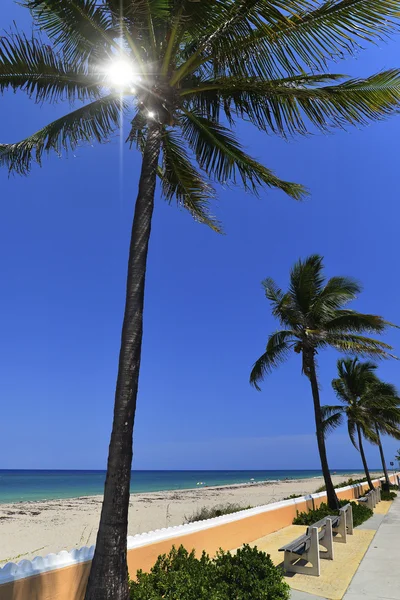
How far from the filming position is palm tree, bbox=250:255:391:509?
43.2 ft

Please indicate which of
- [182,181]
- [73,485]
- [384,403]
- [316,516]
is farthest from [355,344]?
[73,485]

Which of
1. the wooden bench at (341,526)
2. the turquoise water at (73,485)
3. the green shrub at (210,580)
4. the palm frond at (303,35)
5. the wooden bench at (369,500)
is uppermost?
the palm frond at (303,35)

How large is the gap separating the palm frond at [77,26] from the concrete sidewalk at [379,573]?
312 inches

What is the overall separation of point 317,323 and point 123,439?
36.6 ft

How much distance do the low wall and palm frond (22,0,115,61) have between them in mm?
5944

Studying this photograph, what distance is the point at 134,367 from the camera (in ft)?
13.7

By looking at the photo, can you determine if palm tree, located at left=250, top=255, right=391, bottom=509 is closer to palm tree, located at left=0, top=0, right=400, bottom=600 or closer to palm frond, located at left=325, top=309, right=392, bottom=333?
palm frond, located at left=325, top=309, right=392, bottom=333

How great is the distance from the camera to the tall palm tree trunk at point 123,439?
363 centimetres

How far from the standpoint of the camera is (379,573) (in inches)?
266

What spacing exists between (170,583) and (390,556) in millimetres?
5615

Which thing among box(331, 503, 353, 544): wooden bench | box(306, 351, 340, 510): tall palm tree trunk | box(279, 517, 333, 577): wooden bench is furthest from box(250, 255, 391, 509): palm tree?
box(279, 517, 333, 577): wooden bench

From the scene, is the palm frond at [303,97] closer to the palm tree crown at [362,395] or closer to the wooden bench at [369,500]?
the wooden bench at [369,500]

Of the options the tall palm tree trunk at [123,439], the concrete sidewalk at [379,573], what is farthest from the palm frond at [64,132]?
the concrete sidewalk at [379,573]

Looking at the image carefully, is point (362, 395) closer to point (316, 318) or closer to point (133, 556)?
point (316, 318)
